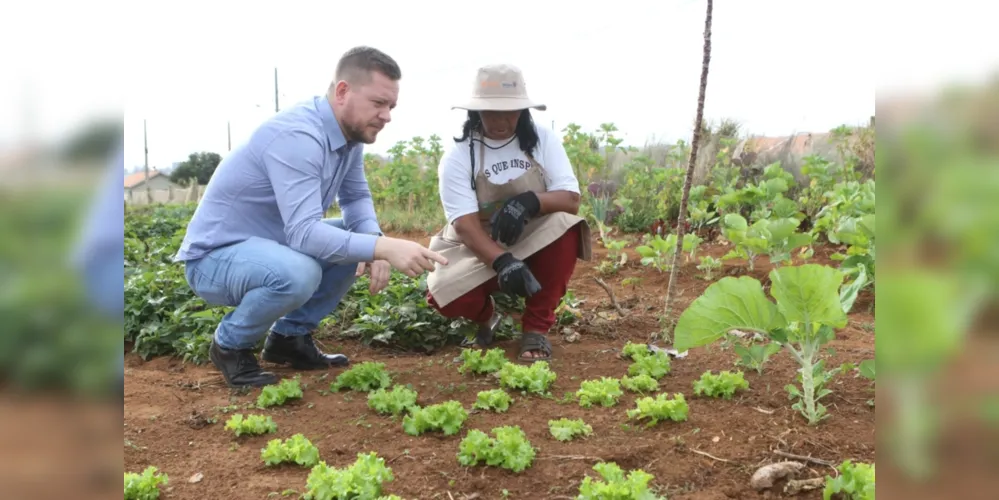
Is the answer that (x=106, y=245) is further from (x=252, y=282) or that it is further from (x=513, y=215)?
(x=513, y=215)

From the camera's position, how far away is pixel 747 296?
2326mm

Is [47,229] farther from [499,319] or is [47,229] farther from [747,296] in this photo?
[499,319]

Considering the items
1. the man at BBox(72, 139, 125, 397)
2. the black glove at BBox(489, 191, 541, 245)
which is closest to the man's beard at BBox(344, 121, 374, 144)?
the black glove at BBox(489, 191, 541, 245)

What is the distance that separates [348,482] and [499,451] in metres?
0.49

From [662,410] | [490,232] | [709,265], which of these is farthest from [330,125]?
[709,265]

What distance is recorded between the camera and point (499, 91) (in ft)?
11.3

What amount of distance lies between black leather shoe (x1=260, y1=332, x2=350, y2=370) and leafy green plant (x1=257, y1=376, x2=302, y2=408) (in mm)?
562

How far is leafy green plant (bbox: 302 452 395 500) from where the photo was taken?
1993mm

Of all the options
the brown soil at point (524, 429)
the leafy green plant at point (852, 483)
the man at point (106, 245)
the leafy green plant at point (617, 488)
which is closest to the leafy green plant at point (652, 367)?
the brown soil at point (524, 429)

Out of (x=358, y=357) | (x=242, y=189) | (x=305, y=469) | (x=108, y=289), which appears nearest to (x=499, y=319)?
(x=358, y=357)

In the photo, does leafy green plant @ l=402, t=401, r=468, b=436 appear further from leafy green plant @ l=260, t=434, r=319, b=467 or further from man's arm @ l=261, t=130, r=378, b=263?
man's arm @ l=261, t=130, r=378, b=263

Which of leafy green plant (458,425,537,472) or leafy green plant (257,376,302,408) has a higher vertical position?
leafy green plant (458,425,537,472)

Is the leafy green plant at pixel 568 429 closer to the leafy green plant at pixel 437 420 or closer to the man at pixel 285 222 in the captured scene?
the leafy green plant at pixel 437 420

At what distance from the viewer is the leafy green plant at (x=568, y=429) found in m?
2.46
